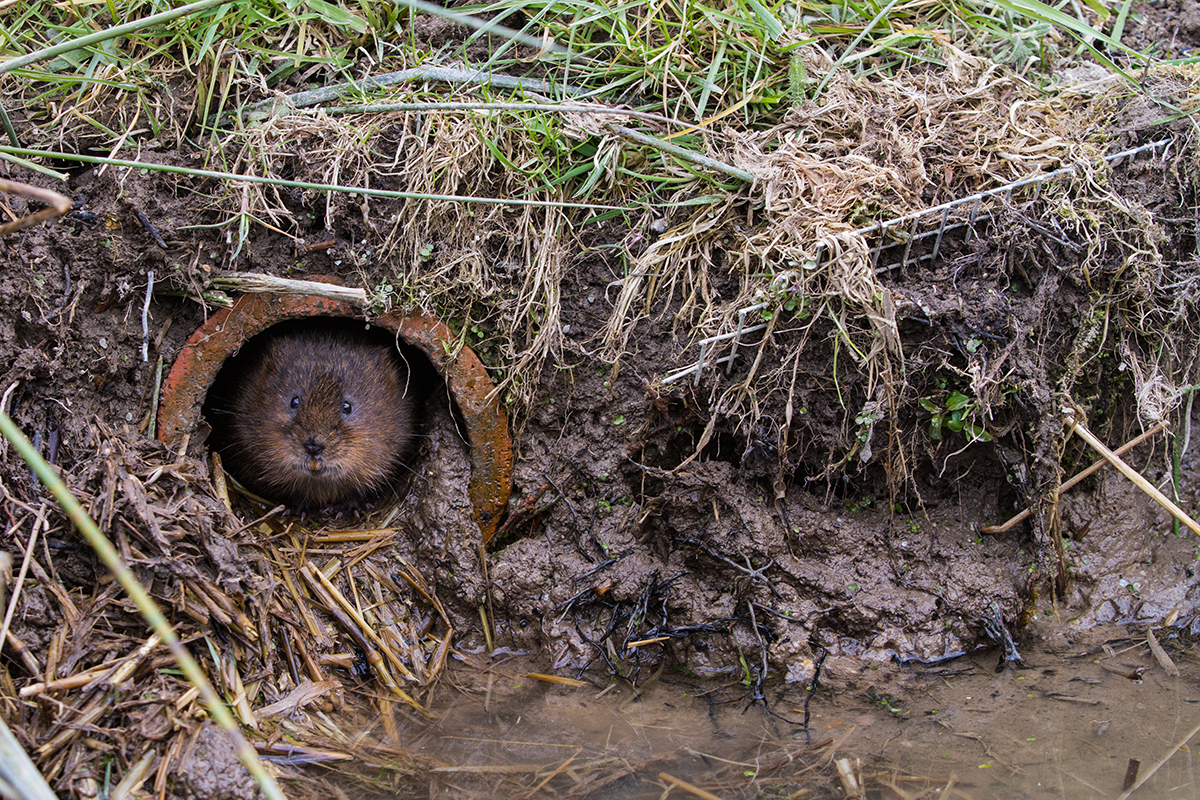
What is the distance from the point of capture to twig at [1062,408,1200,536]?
3.23m

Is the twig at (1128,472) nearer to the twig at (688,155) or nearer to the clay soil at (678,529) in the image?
the clay soil at (678,529)

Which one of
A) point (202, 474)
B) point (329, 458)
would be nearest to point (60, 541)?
point (202, 474)

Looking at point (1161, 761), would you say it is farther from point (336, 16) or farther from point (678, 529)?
point (336, 16)

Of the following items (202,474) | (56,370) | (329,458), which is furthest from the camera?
(329,458)

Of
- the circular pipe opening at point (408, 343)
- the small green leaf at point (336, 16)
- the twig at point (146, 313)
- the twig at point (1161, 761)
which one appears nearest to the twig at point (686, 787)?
the twig at point (1161, 761)

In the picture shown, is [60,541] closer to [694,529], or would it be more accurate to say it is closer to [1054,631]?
[694,529]

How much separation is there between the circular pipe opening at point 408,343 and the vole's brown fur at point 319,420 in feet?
0.90

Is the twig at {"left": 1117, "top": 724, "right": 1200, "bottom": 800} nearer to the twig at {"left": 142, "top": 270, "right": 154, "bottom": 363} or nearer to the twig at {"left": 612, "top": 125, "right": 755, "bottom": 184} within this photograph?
the twig at {"left": 612, "top": 125, "right": 755, "bottom": 184}

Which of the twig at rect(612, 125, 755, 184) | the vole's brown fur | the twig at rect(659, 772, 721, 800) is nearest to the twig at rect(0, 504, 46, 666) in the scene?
the vole's brown fur

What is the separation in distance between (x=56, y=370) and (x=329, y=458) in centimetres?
102

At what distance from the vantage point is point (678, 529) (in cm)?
354

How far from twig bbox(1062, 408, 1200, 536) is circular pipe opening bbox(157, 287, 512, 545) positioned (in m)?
Answer: 2.23

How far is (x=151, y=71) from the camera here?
11.5 ft

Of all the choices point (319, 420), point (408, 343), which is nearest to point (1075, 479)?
point (408, 343)
